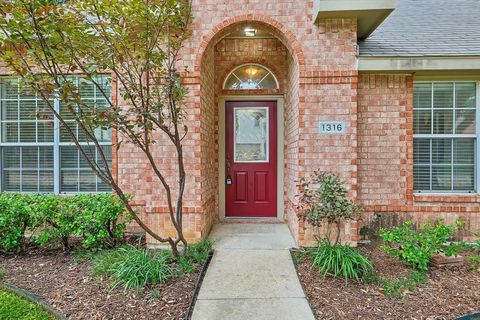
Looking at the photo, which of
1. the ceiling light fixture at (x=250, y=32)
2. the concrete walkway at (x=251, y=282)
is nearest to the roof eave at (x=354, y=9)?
the ceiling light fixture at (x=250, y=32)

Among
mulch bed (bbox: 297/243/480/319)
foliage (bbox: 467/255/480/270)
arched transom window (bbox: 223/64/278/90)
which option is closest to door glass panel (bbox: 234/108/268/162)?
arched transom window (bbox: 223/64/278/90)

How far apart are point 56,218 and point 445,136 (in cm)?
595

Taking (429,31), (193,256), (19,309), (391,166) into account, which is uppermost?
(429,31)

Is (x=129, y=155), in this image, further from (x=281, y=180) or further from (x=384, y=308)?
(x=384, y=308)

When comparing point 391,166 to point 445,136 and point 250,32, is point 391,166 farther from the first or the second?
point 250,32

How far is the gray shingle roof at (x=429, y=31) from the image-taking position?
455cm

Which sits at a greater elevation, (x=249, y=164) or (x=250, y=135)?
(x=250, y=135)

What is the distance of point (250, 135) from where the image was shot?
19.0 feet

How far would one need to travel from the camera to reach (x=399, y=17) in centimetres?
579

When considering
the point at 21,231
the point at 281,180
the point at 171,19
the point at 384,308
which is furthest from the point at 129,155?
the point at 384,308

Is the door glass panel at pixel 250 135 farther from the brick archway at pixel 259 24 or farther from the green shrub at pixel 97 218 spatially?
the green shrub at pixel 97 218

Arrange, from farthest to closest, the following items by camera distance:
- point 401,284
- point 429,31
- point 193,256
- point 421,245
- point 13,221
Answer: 1. point 429,31
2. point 13,221
3. point 193,256
4. point 421,245
5. point 401,284

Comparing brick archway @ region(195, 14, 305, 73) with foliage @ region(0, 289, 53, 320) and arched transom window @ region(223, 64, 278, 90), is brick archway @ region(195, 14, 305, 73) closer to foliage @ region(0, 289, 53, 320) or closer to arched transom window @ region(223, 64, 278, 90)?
arched transom window @ region(223, 64, 278, 90)

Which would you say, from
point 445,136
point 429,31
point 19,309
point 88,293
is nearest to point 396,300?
point 445,136
